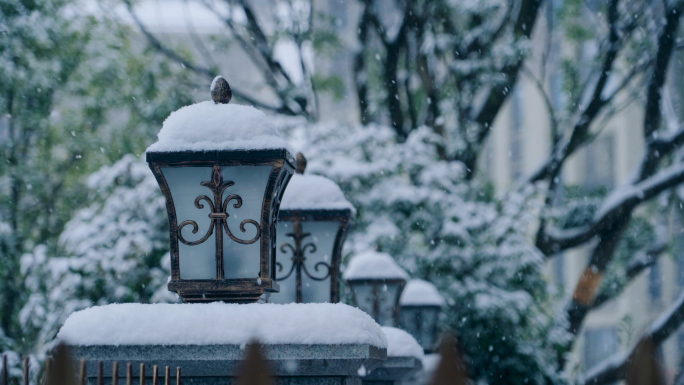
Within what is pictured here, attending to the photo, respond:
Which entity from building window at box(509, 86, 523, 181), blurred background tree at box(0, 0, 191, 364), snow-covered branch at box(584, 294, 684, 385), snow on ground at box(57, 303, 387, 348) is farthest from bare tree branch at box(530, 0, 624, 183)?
building window at box(509, 86, 523, 181)

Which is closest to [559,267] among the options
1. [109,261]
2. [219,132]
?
[109,261]

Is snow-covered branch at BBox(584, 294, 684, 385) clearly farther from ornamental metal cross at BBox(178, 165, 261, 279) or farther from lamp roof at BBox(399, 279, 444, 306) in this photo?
ornamental metal cross at BBox(178, 165, 261, 279)

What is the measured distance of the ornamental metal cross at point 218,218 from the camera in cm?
324

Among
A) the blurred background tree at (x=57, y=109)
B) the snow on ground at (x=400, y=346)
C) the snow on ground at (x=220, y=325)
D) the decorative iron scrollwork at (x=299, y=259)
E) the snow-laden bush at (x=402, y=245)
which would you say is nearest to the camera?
the snow on ground at (x=220, y=325)

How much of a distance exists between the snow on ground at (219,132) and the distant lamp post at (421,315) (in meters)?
5.74

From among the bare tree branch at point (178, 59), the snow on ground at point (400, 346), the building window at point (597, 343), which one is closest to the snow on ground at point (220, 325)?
the snow on ground at point (400, 346)

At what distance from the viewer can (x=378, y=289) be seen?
284 inches

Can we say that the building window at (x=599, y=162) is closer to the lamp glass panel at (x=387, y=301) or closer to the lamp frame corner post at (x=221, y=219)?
the lamp glass panel at (x=387, y=301)

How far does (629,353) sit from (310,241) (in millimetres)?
9380

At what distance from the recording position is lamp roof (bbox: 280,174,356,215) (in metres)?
4.88

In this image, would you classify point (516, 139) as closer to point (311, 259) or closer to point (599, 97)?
point (599, 97)

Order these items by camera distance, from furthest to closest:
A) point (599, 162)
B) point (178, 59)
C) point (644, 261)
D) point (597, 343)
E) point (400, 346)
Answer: point (597, 343) → point (599, 162) → point (644, 261) → point (178, 59) → point (400, 346)

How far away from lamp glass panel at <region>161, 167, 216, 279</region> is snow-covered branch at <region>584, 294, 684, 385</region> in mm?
10742

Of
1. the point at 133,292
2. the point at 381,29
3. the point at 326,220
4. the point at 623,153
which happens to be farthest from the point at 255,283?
the point at 623,153
